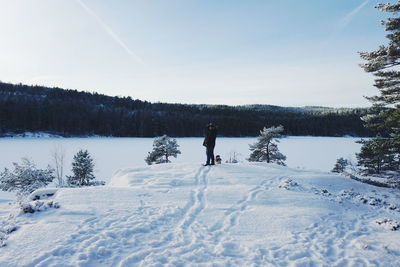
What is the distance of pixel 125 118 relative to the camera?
105 m

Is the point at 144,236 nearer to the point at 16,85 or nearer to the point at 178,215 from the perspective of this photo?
the point at 178,215

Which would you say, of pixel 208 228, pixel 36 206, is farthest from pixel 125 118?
pixel 208 228

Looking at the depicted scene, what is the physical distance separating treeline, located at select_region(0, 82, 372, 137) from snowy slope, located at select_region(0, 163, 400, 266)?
9402 centimetres

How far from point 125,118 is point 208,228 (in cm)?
10516

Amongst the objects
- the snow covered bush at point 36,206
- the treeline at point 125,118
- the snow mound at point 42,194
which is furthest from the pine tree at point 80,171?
the treeline at point 125,118

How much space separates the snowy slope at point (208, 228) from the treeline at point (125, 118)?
94019 mm

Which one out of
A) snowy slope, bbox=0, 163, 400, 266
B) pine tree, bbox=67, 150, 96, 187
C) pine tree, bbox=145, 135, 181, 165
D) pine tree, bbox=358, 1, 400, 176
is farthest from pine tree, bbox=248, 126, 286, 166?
pine tree, bbox=67, 150, 96, 187

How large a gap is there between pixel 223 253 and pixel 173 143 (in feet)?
88.7

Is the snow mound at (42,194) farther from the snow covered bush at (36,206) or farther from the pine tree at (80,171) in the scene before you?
the pine tree at (80,171)

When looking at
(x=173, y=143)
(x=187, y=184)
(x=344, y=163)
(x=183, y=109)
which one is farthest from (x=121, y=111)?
(x=187, y=184)

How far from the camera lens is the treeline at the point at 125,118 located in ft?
302

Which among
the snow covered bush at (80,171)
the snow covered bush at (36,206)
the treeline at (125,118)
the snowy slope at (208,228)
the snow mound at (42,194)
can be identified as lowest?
the snow covered bush at (80,171)

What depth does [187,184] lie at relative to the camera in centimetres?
1015

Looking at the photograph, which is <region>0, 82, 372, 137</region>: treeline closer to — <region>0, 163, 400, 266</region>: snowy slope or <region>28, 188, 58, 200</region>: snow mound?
<region>28, 188, 58, 200</region>: snow mound
